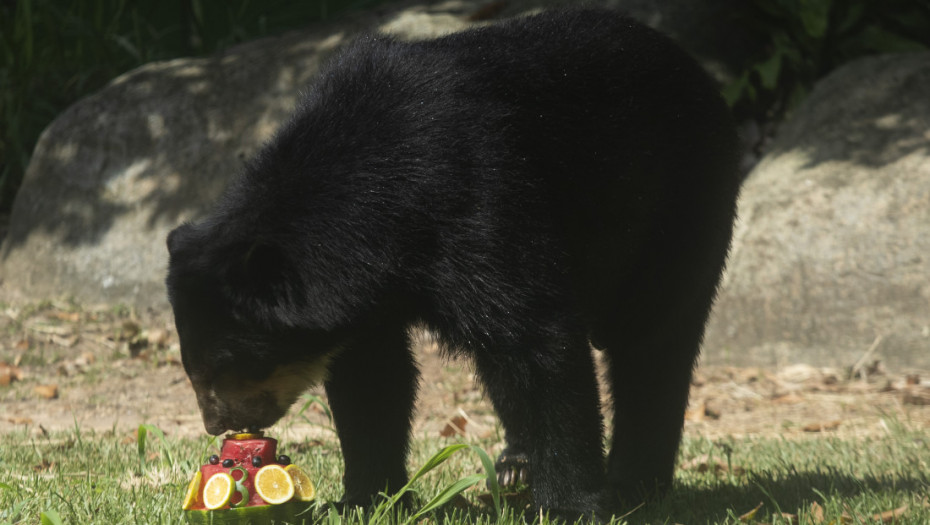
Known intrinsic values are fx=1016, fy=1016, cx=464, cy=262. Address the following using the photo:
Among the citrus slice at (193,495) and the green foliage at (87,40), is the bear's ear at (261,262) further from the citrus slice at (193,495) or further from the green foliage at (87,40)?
the green foliage at (87,40)

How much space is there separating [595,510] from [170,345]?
4.76 m

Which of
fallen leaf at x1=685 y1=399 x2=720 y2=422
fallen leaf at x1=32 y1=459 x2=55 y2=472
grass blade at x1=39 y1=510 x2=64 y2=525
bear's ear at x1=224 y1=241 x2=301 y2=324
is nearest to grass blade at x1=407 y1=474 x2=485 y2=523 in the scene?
bear's ear at x1=224 y1=241 x2=301 y2=324

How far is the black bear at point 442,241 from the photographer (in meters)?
2.88

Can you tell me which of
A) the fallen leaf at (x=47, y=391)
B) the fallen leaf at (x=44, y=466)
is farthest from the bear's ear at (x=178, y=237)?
the fallen leaf at (x=47, y=391)

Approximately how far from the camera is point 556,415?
9.87ft

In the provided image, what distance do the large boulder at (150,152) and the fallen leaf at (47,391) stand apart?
1.93m

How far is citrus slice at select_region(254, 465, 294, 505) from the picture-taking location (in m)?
2.79

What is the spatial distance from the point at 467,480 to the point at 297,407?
10.8ft

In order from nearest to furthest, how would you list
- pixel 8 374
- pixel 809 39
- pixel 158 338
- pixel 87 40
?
pixel 8 374 < pixel 158 338 < pixel 809 39 < pixel 87 40

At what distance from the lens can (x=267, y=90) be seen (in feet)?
28.3

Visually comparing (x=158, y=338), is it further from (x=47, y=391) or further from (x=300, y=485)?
(x=300, y=485)

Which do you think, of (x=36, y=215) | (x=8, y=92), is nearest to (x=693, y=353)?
(x=36, y=215)

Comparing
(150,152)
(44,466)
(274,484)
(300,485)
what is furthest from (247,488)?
(150,152)

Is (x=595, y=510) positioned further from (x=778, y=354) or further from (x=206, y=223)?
(x=778, y=354)
